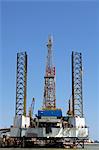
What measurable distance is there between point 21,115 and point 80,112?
7.34 m

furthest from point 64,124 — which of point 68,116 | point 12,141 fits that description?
point 12,141

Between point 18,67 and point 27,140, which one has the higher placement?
point 18,67

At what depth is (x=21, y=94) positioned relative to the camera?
42.6 metres

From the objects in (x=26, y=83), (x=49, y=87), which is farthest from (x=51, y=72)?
(x=26, y=83)

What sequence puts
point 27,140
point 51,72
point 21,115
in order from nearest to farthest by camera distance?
point 21,115 < point 27,140 < point 51,72

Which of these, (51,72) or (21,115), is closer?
(21,115)

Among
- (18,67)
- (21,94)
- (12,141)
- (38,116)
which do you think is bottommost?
(12,141)

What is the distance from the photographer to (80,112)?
43.1m

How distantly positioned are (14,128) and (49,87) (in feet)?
30.1

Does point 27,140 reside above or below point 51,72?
below

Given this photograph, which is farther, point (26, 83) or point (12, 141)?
point (12, 141)

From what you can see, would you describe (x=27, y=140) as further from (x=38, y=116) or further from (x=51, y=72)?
(x=51, y=72)

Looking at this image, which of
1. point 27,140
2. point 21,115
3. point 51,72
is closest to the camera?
point 21,115

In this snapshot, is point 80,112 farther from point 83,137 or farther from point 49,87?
point 49,87
